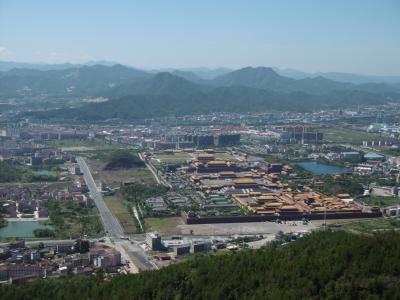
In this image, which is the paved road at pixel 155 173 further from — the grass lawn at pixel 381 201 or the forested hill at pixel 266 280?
the forested hill at pixel 266 280

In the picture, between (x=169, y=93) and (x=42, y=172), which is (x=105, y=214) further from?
(x=169, y=93)

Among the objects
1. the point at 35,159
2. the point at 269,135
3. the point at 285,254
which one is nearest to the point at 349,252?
the point at 285,254

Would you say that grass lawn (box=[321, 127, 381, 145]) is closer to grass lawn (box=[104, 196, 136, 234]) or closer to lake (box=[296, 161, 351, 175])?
lake (box=[296, 161, 351, 175])

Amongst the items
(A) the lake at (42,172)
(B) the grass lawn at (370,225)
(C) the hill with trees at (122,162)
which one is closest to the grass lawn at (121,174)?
(C) the hill with trees at (122,162)

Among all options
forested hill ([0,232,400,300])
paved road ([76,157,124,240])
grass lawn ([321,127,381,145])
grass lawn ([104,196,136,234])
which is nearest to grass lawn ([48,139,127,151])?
paved road ([76,157,124,240])

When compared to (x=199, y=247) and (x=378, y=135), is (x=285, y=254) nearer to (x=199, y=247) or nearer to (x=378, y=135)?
(x=199, y=247)

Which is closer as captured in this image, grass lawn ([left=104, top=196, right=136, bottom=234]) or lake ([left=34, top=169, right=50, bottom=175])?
grass lawn ([left=104, top=196, right=136, bottom=234])
